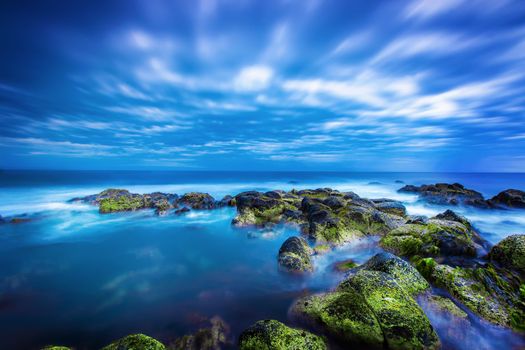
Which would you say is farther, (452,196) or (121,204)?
(452,196)

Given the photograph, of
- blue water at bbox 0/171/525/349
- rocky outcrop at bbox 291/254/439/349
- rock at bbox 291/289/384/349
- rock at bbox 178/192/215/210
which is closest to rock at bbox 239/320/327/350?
rock at bbox 291/289/384/349

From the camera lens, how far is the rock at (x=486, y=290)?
17.6 feet

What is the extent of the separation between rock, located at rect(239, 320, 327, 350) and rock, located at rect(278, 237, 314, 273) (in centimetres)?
345

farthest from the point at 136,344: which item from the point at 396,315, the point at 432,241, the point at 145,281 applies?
the point at 432,241

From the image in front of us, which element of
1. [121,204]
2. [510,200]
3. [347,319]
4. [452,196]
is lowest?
[510,200]

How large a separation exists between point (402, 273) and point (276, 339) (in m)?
3.84

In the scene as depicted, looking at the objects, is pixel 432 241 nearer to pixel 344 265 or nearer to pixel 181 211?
pixel 344 265

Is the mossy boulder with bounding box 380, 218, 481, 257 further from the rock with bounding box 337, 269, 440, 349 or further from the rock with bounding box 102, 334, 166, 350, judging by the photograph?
the rock with bounding box 102, 334, 166, 350

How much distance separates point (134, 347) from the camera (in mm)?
4113

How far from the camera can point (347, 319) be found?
4.87 meters

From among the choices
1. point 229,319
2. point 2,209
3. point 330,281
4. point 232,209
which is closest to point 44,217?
point 2,209

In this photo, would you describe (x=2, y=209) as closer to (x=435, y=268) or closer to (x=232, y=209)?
(x=232, y=209)

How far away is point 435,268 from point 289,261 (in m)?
4.19

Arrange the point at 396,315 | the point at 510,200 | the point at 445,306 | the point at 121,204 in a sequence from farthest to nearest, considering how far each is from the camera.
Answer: the point at 510,200, the point at 121,204, the point at 445,306, the point at 396,315
